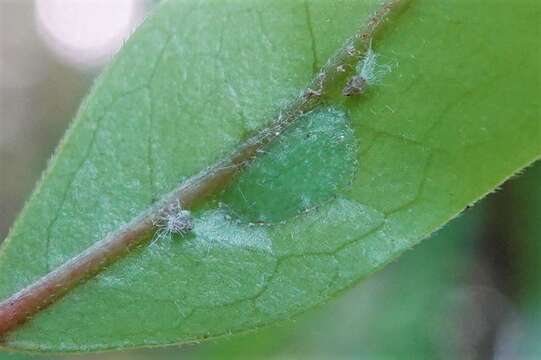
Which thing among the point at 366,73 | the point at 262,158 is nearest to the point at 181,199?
the point at 262,158

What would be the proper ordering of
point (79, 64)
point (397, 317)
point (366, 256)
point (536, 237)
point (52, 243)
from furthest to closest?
point (79, 64), point (536, 237), point (397, 317), point (52, 243), point (366, 256)

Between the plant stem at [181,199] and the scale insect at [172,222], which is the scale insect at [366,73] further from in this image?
the scale insect at [172,222]

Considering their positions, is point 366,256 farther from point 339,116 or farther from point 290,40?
point 290,40

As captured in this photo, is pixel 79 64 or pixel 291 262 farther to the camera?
pixel 79 64

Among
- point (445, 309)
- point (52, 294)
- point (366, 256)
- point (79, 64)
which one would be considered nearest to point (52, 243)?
point (52, 294)

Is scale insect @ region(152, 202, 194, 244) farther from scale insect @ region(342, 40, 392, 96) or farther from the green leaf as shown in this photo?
scale insect @ region(342, 40, 392, 96)

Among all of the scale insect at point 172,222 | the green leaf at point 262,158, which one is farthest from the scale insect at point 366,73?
the scale insect at point 172,222

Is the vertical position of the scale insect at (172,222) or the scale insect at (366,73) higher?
the scale insect at (366,73)
